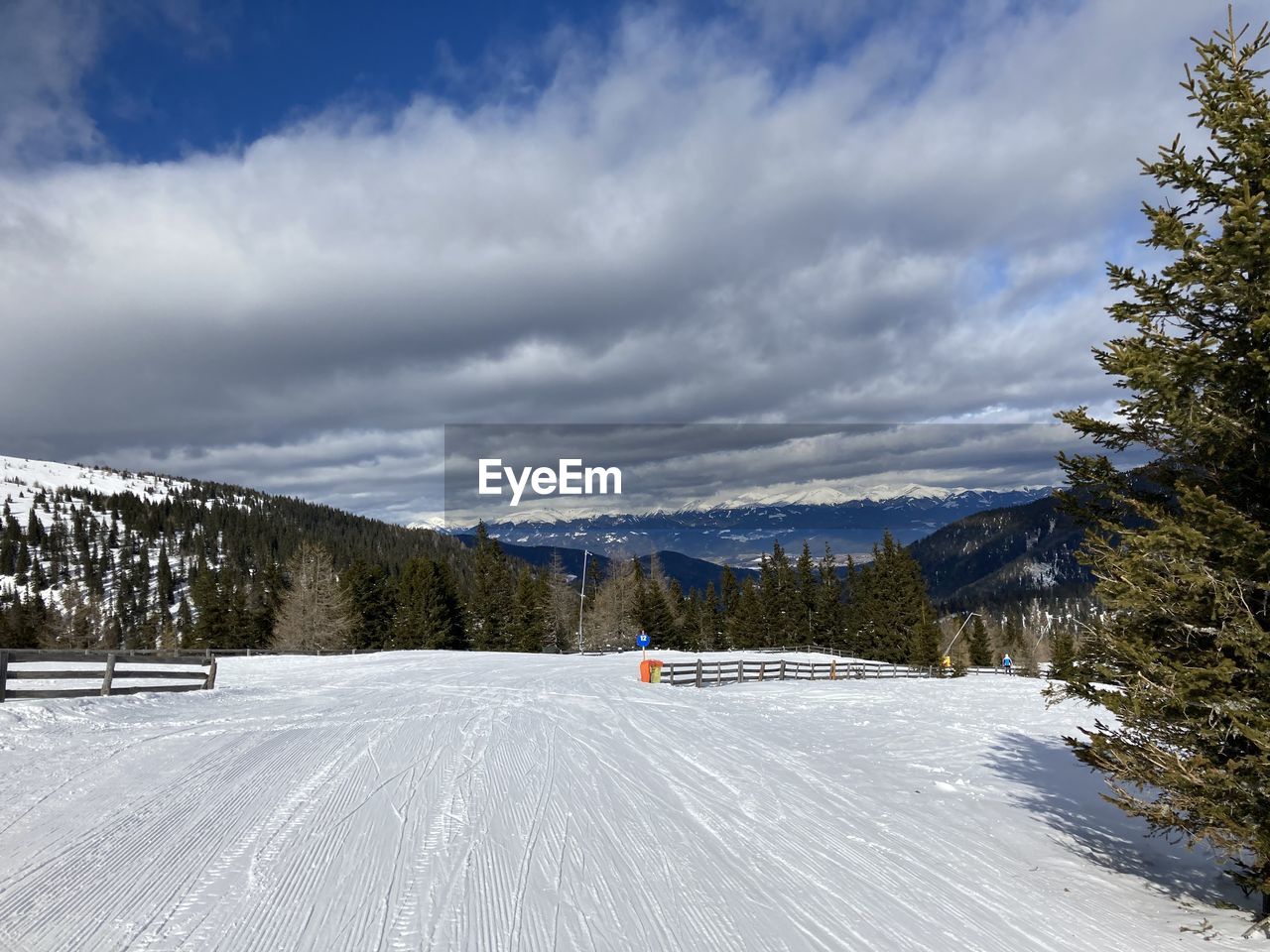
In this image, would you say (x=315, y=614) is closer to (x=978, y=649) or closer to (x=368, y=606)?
(x=368, y=606)

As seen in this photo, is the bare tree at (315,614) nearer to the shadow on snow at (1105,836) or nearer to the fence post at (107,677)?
the fence post at (107,677)

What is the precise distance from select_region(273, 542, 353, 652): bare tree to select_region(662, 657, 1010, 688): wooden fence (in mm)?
34333

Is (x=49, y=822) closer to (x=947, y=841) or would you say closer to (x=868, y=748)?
(x=947, y=841)

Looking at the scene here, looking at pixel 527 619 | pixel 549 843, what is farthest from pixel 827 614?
pixel 549 843

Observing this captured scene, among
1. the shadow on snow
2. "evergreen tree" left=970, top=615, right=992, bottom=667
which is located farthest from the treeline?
the shadow on snow

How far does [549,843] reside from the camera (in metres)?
6.43

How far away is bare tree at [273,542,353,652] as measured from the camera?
179 feet

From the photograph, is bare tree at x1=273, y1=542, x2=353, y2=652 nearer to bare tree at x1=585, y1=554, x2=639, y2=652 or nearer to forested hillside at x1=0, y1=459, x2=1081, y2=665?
forested hillside at x1=0, y1=459, x2=1081, y2=665

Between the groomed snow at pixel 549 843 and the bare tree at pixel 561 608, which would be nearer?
the groomed snow at pixel 549 843

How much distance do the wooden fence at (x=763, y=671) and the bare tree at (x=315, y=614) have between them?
113 feet

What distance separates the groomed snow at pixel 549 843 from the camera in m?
4.79

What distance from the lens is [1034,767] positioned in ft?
37.9

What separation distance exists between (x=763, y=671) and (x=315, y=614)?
39842 mm

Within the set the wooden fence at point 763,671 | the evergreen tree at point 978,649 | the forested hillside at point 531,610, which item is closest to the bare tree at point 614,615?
the forested hillside at point 531,610
